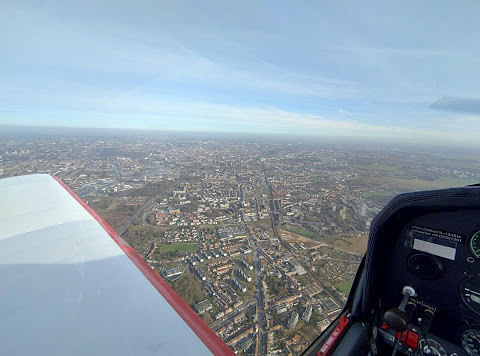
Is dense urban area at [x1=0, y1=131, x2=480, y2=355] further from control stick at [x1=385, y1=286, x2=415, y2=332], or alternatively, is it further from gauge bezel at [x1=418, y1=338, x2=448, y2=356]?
control stick at [x1=385, y1=286, x2=415, y2=332]

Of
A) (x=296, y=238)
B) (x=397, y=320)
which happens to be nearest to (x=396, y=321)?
(x=397, y=320)

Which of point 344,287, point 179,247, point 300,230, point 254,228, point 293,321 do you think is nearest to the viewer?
point 293,321

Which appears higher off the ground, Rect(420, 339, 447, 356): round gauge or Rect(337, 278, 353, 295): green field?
Rect(420, 339, 447, 356): round gauge

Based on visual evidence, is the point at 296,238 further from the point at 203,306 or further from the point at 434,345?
the point at 434,345

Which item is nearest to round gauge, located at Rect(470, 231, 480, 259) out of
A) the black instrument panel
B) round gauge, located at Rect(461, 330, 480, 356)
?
the black instrument panel

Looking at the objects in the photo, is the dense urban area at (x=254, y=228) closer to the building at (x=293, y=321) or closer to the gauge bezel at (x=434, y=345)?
the building at (x=293, y=321)

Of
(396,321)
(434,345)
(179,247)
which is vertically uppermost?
(396,321)

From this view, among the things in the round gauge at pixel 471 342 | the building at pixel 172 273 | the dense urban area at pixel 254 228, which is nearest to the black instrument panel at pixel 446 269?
the round gauge at pixel 471 342
